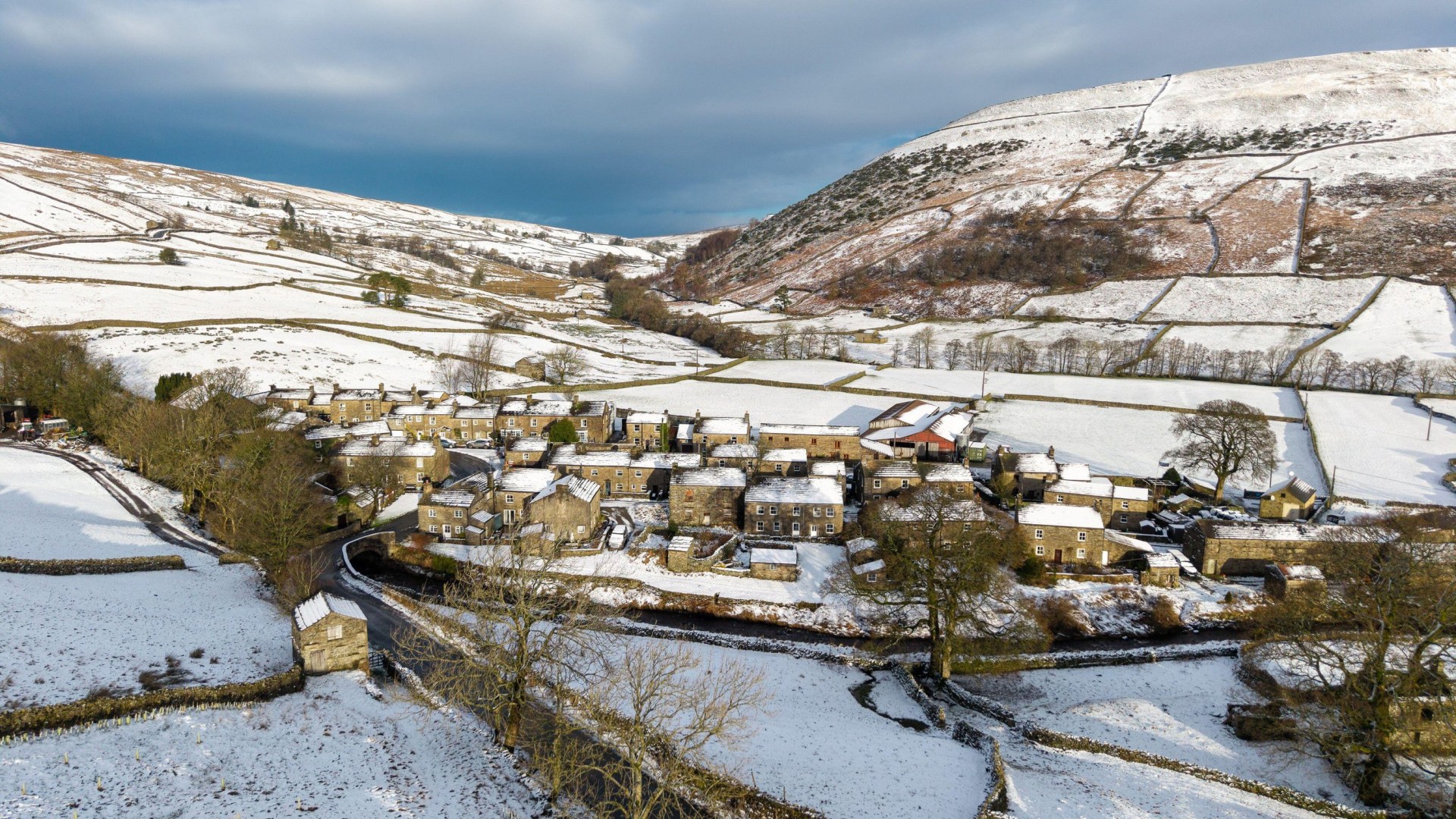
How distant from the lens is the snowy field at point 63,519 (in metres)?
33.8

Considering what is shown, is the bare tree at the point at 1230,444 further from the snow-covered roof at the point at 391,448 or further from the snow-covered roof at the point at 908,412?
the snow-covered roof at the point at 391,448

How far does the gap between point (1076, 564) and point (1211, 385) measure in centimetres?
5190

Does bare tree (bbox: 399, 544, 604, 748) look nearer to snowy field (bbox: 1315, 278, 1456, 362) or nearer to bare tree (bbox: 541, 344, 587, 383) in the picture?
bare tree (bbox: 541, 344, 587, 383)

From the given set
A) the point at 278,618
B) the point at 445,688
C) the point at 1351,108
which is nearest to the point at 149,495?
the point at 278,618

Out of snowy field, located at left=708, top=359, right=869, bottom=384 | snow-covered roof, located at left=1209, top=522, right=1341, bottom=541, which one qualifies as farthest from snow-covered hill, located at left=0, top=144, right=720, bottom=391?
snow-covered roof, located at left=1209, top=522, right=1341, bottom=541

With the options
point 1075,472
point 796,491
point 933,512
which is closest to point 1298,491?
point 1075,472

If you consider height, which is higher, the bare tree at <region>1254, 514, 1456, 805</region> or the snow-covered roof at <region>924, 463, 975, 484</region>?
the snow-covered roof at <region>924, 463, 975, 484</region>

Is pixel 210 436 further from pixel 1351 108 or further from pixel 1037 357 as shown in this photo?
pixel 1351 108

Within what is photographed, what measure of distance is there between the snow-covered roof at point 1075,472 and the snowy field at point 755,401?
23.4 m

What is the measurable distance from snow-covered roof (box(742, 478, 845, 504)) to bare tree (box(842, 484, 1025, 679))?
211 inches

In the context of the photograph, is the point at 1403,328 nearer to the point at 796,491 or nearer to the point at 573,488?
the point at 796,491

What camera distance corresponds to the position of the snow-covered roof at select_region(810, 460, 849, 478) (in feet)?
165

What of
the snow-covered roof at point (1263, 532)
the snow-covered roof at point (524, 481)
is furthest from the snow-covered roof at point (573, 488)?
the snow-covered roof at point (1263, 532)

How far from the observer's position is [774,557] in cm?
4075
